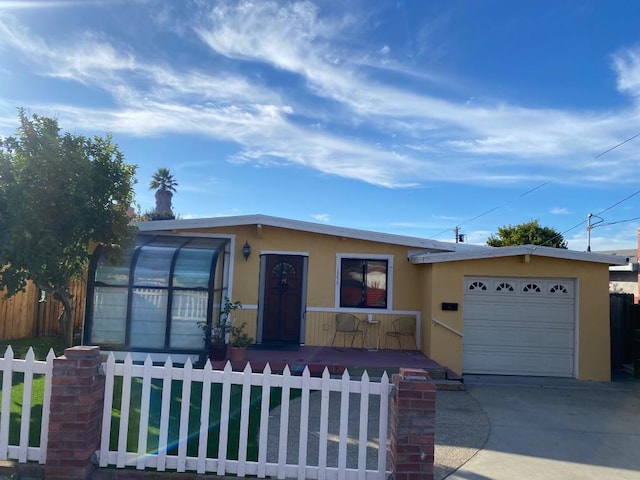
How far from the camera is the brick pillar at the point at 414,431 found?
3488 mm

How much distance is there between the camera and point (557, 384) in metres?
8.77

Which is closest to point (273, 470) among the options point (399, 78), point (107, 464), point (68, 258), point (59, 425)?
point (107, 464)

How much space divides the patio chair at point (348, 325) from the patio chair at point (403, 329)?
28.4 inches

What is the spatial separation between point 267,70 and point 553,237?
82.8 ft

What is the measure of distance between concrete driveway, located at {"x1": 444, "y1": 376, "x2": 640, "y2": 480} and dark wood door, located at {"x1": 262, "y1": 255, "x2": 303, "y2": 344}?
162 inches

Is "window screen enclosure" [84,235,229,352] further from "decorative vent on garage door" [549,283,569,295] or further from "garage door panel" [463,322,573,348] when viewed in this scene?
"decorative vent on garage door" [549,283,569,295]

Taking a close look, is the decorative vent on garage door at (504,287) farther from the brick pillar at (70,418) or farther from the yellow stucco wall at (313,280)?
the brick pillar at (70,418)

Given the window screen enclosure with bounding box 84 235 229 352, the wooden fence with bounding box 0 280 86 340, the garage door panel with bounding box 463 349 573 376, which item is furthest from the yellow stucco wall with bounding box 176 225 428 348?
the wooden fence with bounding box 0 280 86 340

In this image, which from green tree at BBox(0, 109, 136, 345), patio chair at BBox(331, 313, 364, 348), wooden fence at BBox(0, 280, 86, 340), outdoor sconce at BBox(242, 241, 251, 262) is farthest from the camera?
wooden fence at BBox(0, 280, 86, 340)

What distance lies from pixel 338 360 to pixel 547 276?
4.69 m

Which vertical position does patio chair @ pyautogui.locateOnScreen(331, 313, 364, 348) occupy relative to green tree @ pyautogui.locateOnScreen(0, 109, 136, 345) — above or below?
below

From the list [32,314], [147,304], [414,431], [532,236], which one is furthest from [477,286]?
[532,236]

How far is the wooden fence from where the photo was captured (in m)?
11.3

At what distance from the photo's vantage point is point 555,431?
5.80 m
